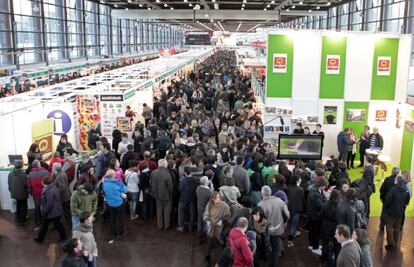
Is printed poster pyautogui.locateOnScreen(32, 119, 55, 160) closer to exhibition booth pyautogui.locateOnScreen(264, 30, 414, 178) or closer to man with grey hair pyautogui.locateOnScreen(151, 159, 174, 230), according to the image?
man with grey hair pyautogui.locateOnScreen(151, 159, 174, 230)

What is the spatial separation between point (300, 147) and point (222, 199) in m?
3.65

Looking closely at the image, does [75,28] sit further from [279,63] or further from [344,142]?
[344,142]

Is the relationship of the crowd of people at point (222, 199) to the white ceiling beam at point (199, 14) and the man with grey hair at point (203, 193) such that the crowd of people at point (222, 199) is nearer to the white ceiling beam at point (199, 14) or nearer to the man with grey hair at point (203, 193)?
the man with grey hair at point (203, 193)

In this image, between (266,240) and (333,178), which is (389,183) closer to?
(333,178)

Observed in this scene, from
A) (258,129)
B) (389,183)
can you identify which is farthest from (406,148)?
(389,183)

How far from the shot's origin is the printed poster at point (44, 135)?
1037 cm

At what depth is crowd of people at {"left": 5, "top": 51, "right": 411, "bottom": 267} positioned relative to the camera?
5355mm

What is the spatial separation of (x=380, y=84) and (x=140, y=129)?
246 inches

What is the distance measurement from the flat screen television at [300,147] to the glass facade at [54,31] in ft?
50.5

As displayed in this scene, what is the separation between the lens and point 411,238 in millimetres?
7406

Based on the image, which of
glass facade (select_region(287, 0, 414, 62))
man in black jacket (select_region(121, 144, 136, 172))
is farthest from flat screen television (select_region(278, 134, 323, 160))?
glass facade (select_region(287, 0, 414, 62))

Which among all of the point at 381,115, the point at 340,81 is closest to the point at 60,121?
the point at 340,81

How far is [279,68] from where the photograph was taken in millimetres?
11250

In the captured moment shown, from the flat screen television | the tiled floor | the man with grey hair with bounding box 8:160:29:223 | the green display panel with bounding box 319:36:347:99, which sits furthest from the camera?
the green display panel with bounding box 319:36:347:99
